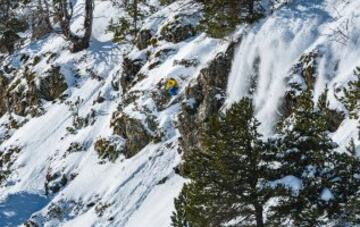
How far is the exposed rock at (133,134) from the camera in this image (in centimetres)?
2081

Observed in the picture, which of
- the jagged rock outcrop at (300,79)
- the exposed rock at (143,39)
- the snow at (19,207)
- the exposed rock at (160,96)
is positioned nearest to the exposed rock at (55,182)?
the snow at (19,207)

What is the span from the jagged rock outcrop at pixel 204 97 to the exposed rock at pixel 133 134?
160cm

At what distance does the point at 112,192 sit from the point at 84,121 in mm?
5379

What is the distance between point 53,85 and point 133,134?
332 inches

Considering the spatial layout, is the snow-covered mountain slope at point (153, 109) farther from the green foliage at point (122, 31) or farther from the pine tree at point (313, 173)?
the pine tree at point (313, 173)

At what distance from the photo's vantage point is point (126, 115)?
70.6 feet

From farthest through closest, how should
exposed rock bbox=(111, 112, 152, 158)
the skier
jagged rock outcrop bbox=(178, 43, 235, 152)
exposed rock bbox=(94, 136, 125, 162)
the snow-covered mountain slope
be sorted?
exposed rock bbox=(94, 136, 125, 162) < the skier < exposed rock bbox=(111, 112, 152, 158) < jagged rock outcrop bbox=(178, 43, 235, 152) < the snow-covered mountain slope

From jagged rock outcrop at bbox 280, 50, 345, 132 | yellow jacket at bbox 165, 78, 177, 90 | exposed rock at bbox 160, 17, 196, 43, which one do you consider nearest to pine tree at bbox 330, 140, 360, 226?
jagged rock outcrop at bbox 280, 50, 345, 132

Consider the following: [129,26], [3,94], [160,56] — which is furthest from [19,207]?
[3,94]

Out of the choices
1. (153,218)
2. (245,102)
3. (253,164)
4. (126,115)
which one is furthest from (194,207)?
(126,115)

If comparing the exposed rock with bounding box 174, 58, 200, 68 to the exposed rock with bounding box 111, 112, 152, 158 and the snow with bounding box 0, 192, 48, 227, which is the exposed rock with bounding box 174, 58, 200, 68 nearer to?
the exposed rock with bounding box 111, 112, 152, 158

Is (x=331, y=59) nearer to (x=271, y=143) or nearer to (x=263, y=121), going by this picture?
(x=263, y=121)

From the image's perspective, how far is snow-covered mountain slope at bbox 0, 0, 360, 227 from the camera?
1772cm

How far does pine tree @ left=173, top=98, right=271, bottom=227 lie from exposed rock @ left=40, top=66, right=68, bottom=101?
16.3 metres
